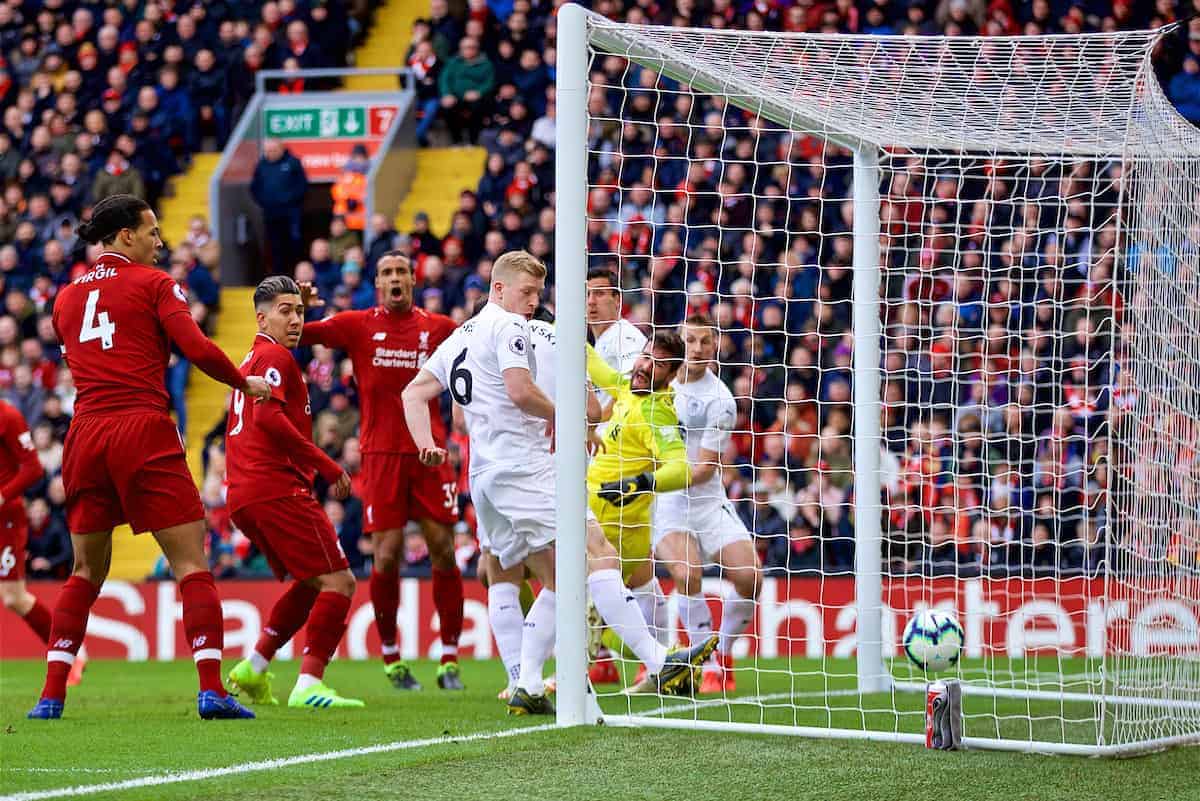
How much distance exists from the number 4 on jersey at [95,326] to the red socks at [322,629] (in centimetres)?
174

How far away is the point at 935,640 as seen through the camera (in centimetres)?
727

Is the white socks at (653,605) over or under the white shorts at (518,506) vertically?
under

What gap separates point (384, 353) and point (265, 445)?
1.35m

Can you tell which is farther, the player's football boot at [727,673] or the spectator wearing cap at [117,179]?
the spectator wearing cap at [117,179]

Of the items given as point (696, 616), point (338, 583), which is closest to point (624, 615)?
point (338, 583)

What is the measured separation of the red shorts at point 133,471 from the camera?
270 inches

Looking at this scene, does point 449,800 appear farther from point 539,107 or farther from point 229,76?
point 229,76

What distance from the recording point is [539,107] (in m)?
17.4

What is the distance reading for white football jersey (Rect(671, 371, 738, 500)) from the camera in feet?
28.6

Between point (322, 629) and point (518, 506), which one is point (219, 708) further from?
point (518, 506)

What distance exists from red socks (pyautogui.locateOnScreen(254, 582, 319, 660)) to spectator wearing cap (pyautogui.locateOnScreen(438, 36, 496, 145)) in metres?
10.5

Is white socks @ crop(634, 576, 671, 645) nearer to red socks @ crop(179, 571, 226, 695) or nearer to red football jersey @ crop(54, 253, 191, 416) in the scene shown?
red socks @ crop(179, 571, 226, 695)

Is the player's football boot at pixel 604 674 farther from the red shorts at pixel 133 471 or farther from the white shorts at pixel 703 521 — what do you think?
the red shorts at pixel 133 471

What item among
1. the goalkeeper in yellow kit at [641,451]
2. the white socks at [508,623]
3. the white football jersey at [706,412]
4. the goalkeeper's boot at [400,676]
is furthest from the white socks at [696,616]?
the goalkeeper's boot at [400,676]
